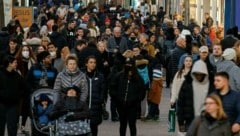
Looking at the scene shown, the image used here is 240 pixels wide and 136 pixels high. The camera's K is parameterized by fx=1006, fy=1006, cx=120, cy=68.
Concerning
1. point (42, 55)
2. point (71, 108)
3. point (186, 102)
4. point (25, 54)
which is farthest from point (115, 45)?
point (186, 102)

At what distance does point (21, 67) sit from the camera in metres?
18.4

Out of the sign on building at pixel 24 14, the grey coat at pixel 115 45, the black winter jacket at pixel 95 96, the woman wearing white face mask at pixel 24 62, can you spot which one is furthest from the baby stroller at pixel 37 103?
the sign on building at pixel 24 14

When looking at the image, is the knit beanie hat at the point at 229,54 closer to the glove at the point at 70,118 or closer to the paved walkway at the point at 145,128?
the glove at the point at 70,118

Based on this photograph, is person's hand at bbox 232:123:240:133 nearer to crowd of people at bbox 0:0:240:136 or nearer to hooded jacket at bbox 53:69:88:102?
crowd of people at bbox 0:0:240:136

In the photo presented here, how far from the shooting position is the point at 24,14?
102 ft

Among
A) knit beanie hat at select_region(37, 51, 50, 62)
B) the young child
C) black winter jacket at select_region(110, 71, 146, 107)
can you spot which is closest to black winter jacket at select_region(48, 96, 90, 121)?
the young child

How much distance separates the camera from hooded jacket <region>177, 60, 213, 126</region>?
13.5 meters

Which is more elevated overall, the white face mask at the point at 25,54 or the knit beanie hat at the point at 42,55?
the white face mask at the point at 25,54

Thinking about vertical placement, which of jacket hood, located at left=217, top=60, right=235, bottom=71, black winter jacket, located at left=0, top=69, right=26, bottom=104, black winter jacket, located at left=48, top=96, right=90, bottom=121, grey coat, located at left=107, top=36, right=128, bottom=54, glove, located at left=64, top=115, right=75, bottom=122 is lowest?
glove, located at left=64, top=115, right=75, bottom=122

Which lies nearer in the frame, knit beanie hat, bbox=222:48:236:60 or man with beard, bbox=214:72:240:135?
man with beard, bbox=214:72:240:135

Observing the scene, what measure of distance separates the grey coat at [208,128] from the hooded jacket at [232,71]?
354 centimetres

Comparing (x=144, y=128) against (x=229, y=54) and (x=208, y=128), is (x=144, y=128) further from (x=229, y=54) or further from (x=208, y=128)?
(x=208, y=128)

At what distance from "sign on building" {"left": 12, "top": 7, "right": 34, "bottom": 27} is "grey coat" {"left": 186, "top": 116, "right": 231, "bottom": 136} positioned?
67.7 feet

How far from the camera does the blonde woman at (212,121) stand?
10594mm
